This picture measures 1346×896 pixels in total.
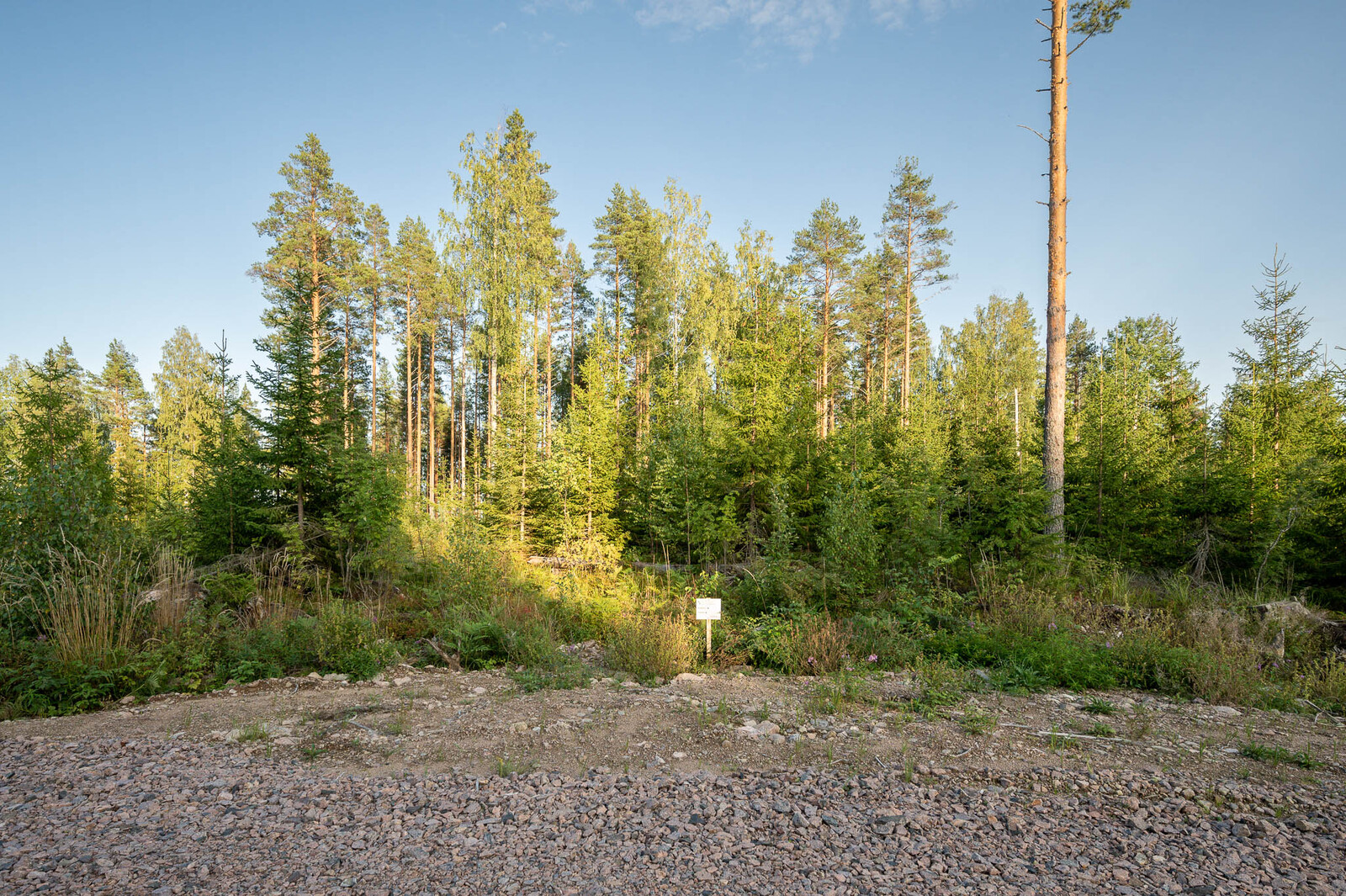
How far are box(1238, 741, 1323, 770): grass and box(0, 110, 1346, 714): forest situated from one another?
5.31 feet

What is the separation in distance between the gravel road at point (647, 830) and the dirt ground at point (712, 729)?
0.79ft

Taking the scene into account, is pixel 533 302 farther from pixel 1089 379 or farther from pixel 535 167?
pixel 1089 379

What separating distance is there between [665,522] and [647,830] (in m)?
10.1

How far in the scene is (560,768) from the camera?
13.2 feet

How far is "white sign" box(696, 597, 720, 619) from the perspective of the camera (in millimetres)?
6469

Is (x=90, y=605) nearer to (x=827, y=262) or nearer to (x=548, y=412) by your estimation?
(x=548, y=412)

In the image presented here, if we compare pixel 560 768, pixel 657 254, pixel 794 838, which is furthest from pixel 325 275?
pixel 794 838

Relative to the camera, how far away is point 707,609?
6508 millimetres

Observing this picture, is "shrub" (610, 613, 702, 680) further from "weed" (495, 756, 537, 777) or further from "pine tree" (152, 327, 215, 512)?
"pine tree" (152, 327, 215, 512)

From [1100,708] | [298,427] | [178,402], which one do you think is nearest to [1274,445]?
[1100,708]

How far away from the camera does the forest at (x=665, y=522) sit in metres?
6.34

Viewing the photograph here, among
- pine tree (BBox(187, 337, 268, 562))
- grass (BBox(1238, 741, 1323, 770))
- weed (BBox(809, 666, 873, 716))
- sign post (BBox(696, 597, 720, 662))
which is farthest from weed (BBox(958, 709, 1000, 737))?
pine tree (BBox(187, 337, 268, 562))

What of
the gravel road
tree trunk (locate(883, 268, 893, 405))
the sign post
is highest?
tree trunk (locate(883, 268, 893, 405))

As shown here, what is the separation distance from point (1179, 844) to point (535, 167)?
73.8 ft
